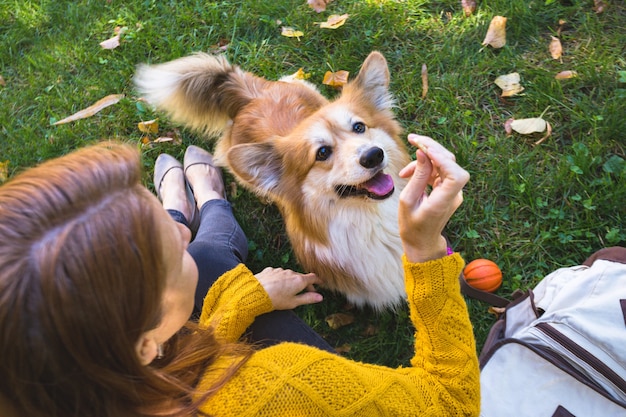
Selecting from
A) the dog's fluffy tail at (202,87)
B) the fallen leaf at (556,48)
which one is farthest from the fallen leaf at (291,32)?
the fallen leaf at (556,48)

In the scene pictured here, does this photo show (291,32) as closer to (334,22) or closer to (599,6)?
(334,22)

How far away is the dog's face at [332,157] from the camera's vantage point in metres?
2.22

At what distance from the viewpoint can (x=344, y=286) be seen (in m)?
2.37

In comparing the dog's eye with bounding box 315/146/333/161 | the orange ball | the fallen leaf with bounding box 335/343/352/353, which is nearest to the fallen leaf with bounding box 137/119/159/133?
the dog's eye with bounding box 315/146/333/161

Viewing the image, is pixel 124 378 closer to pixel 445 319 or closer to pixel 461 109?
pixel 445 319

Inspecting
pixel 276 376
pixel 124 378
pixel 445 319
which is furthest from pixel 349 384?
pixel 124 378

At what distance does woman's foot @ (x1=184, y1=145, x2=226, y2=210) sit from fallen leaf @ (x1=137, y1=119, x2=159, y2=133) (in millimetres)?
353

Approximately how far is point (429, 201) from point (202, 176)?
6.26 feet

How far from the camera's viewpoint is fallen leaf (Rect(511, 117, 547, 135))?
258 cm

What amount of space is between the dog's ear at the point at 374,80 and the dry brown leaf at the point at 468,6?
3.22ft

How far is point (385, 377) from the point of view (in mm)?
1237

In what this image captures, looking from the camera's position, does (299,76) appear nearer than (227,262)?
No

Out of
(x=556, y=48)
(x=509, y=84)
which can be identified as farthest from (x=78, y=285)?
(x=556, y=48)

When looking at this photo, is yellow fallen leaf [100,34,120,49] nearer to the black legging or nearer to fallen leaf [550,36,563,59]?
the black legging
